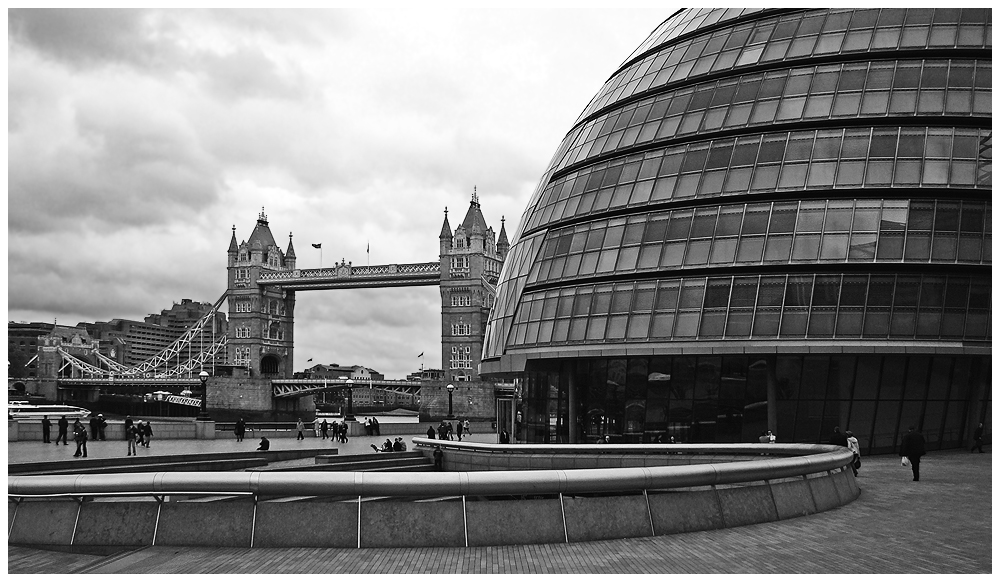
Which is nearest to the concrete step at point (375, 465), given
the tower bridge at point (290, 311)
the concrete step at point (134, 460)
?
the concrete step at point (134, 460)

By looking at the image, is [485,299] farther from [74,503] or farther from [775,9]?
[74,503]

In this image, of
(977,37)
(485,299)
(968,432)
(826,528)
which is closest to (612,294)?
(968,432)

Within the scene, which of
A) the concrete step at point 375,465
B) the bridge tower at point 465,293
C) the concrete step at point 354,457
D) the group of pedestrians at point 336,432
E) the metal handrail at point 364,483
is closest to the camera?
the metal handrail at point 364,483

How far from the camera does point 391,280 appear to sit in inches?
6604

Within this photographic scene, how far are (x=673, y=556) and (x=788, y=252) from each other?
2356 centimetres

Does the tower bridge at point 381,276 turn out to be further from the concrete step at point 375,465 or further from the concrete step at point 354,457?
the concrete step at point 375,465

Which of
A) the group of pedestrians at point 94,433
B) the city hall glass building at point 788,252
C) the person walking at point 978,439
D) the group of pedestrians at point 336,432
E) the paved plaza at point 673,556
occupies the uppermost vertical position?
the city hall glass building at point 788,252

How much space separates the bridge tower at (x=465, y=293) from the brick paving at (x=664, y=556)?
14589 centimetres

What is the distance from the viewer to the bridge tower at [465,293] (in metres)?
161

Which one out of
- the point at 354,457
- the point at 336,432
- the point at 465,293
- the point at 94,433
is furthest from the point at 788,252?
the point at 465,293

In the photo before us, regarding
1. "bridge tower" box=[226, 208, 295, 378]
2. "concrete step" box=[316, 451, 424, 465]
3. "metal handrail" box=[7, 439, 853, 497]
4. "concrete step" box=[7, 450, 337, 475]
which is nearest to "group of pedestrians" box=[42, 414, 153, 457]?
"concrete step" box=[7, 450, 337, 475]

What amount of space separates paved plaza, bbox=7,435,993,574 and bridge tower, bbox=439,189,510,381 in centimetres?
14543

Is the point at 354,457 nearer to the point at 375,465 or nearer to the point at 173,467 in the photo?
the point at 375,465

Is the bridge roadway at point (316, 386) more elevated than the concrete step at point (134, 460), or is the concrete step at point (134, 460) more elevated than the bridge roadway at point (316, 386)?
the concrete step at point (134, 460)
